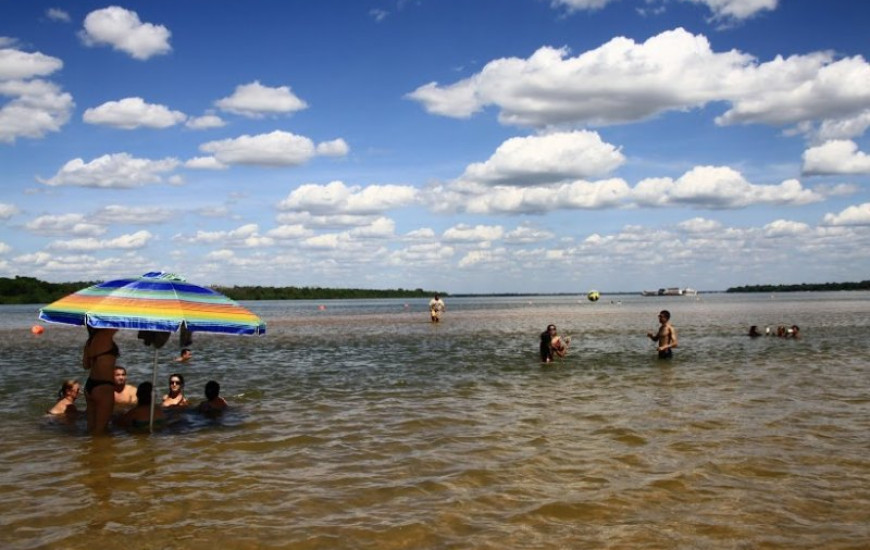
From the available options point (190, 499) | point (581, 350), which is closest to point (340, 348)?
point (581, 350)

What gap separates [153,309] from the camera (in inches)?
382

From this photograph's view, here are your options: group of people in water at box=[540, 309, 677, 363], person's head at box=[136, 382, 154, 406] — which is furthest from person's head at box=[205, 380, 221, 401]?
group of people in water at box=[540, 309, 677, 363]

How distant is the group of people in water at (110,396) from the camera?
433 inches

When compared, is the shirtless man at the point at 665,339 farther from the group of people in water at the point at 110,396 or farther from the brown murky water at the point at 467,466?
the group of people in water at the point at 110,396

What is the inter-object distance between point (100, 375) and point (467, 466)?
256 inches

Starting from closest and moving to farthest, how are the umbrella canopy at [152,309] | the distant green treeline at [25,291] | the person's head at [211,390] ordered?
1. the umbrella canopy at [152,309]
2. the person's head at [211,390]
3. the distant green treeline at [25,291]

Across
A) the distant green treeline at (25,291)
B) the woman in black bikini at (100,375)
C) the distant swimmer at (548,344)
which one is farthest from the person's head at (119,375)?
the distant green treeline at (25,291)

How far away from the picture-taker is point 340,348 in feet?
97.3

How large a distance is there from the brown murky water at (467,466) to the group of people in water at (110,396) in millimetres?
409

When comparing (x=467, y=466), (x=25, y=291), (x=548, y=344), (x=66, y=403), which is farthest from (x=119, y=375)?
(x=25, y=291)

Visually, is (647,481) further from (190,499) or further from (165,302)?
(165,302)

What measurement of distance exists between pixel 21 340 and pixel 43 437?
2917cm

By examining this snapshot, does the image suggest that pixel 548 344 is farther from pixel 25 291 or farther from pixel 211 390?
pixel 25 291

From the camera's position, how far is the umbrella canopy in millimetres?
9438
